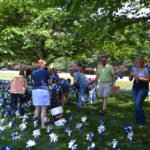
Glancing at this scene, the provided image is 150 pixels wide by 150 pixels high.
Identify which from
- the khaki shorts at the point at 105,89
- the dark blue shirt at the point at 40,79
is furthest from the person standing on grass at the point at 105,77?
the dark blue shirt at the point at 40,79

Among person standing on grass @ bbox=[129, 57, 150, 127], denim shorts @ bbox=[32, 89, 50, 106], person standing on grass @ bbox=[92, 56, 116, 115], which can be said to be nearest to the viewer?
denim shorts @ bbox=[32, 89, 50, 106]

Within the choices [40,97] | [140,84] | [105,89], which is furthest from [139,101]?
[40,97]

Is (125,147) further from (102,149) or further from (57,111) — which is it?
(57,111)

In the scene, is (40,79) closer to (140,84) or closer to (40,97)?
(40,97)

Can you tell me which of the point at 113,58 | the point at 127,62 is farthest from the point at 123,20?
the point at 127,62

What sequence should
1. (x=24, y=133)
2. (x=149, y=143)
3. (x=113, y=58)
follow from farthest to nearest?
(x=113, y=58) < (x=24, y=133) < (x=149, y=143)

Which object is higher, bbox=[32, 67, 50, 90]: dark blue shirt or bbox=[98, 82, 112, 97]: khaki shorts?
bbox=[32, 67, 50, 90]: dark blue shirt

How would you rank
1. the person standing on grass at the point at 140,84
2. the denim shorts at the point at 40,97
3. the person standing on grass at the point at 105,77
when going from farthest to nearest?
the person standing on grass at the point at 105,77
the person standing on grass at the point at 140,84
the denim shorts at the point at 40,97

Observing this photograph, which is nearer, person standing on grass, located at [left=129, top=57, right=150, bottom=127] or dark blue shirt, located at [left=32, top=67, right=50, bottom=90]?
dark blue shirt, located at [left=32, top=67, right=50, bottom=90]

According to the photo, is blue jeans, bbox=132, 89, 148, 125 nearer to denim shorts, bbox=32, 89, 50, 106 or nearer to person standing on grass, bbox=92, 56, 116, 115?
person standing on grass, bbox=92, 56, 116, 115

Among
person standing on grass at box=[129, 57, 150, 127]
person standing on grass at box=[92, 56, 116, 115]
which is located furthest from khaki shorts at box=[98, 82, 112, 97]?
person standing on grass at box=[129, 57, 150, 127]

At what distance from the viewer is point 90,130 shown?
4703mm

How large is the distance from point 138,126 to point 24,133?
120 inches

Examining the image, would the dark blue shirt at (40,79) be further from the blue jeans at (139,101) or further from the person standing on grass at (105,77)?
the blue jeans at (139,101)
